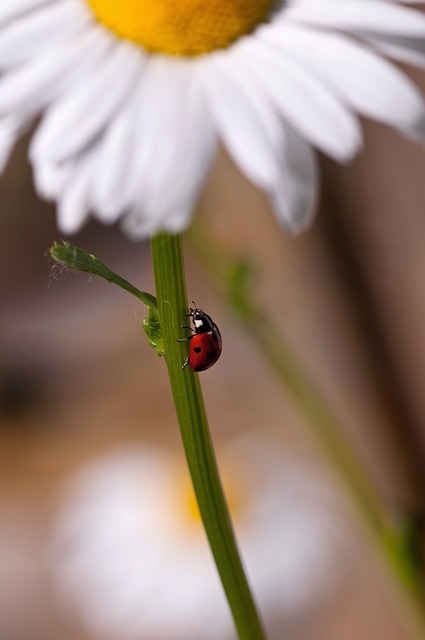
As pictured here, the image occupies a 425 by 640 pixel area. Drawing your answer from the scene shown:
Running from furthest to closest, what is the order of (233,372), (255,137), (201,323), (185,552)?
(233,372) < (185,552) < (201,323) < (255,137)

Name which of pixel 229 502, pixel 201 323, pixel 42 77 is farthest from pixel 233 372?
pixel 42 77

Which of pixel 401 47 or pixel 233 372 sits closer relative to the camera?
pixel 401 47

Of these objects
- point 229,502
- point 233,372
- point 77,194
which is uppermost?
point 77,194

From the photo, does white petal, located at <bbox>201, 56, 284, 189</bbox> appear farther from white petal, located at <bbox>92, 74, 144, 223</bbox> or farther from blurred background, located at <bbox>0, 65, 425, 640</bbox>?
blurred background, located at <bbox>0, 65, 425, 640</bbox>

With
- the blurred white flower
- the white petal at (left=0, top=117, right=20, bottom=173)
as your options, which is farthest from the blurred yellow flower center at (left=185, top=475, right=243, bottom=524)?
the white petal at (left=0, top=117, right=20, bottom=173)

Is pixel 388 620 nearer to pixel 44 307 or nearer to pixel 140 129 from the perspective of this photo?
pixel 44 307

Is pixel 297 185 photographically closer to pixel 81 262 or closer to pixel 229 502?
pixel 81 262

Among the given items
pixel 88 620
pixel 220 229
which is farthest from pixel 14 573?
pixel 220 229
